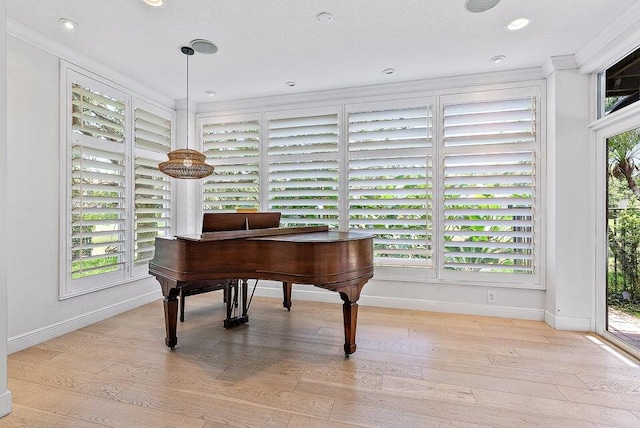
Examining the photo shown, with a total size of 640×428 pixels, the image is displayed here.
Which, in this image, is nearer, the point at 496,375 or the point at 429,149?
the point at 496,375

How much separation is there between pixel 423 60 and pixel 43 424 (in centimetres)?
396

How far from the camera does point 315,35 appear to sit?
104 inches

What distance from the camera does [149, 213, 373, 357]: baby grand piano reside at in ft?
7.19

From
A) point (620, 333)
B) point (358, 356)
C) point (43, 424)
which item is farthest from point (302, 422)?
point (620, 333)

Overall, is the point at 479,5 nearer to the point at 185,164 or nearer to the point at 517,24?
the point at 517,24

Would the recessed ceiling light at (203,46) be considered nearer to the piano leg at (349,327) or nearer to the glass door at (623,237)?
the piano leg at (349,327)

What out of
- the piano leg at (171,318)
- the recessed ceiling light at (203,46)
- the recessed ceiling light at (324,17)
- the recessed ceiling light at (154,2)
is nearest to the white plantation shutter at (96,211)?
the piano leg at (171,318)

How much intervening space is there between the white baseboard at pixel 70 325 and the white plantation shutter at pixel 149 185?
1.57 ft

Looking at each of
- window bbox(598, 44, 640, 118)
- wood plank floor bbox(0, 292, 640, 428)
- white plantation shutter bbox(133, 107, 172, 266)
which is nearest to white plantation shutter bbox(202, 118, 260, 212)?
white plantation shutter bbox(133, 107, 172, 266)

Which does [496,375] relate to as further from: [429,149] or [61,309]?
[61,309]

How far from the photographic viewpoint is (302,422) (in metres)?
1.71

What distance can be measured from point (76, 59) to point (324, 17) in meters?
2.49

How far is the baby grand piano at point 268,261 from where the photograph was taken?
7.19 feet

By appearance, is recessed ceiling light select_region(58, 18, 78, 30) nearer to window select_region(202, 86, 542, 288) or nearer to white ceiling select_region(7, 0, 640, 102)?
white ceiling select_region(7, 0, 640, 102)
